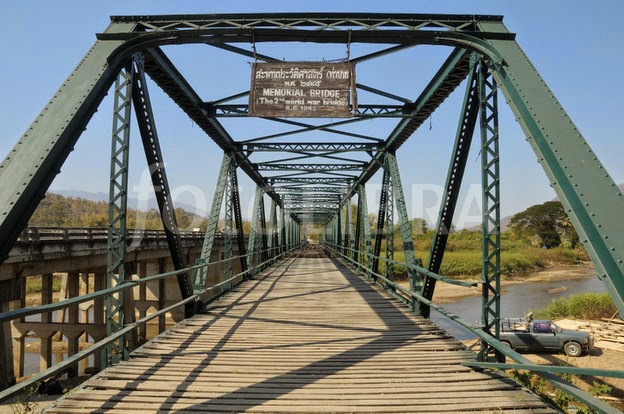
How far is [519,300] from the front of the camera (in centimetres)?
3522

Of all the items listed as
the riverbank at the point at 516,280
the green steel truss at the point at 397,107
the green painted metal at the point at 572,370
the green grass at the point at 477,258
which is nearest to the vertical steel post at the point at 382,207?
the green steel truss at the point at 397,107

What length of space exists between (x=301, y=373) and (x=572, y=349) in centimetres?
1606

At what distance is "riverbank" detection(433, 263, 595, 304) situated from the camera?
38.1 meters

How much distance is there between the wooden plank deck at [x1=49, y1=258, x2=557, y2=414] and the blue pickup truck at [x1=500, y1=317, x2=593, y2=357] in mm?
11155

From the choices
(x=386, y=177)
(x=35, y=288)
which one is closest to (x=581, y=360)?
(x=386, y=177)

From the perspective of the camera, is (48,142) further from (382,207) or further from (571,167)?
(382,207)

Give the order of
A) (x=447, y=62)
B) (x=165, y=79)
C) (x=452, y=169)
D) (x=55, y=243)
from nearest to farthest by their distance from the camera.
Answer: (x=452, y=169) → (x=447, y=62) → (x=165, y=79) → (x=55, y=243)

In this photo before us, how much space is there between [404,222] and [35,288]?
4347 centimetres

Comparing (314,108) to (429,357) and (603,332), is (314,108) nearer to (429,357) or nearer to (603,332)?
(429,357)

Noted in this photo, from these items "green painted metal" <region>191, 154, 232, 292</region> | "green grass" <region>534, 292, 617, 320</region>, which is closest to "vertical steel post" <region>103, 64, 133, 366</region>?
"green painted metal" <region>191, 154, 232, 292</region>

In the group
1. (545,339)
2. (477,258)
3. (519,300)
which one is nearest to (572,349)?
(545,339)

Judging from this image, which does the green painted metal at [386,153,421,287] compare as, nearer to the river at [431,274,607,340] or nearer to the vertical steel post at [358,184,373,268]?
the vertical steel post at [358,184,373,268]

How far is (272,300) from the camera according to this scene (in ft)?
35.2

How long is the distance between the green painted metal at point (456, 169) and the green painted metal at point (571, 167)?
84 cm
